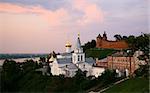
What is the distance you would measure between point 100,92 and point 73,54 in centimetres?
705

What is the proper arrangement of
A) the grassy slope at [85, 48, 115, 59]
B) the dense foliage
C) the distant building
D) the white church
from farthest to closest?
the distant building < the grassy slope at [85, 48, 115, 59] < the white church < the dense foliage

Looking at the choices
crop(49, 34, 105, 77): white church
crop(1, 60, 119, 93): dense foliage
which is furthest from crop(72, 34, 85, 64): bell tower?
crop(1, 60, 119, 93): dense foliage

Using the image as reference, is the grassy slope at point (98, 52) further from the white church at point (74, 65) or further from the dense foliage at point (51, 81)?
the dense foliage at point (51, 81)

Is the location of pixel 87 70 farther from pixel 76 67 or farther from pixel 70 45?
pixel 70 45

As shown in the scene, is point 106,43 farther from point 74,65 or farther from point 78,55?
point 74,65

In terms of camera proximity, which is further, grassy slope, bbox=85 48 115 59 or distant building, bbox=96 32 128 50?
distant building, bbox=96 32 128 50

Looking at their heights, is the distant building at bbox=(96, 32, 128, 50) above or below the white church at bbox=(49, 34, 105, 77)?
above

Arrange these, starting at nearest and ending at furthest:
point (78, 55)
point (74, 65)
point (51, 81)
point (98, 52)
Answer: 1. point (51, 81)
2. point (74, 65)
3. point (78, 55)
4. point (98, 52)

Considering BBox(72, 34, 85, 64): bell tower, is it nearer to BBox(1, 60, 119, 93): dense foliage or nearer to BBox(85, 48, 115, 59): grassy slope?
BBox(1, 60, 119, 93): dense foliage

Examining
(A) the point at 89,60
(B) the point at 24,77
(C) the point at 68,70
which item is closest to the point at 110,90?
(B) the point at 24,77

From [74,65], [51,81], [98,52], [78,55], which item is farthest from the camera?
[98,52]

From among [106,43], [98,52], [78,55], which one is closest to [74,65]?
[78,55]

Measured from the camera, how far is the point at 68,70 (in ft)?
61.6

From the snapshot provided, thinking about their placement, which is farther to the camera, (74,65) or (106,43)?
(106,43)
